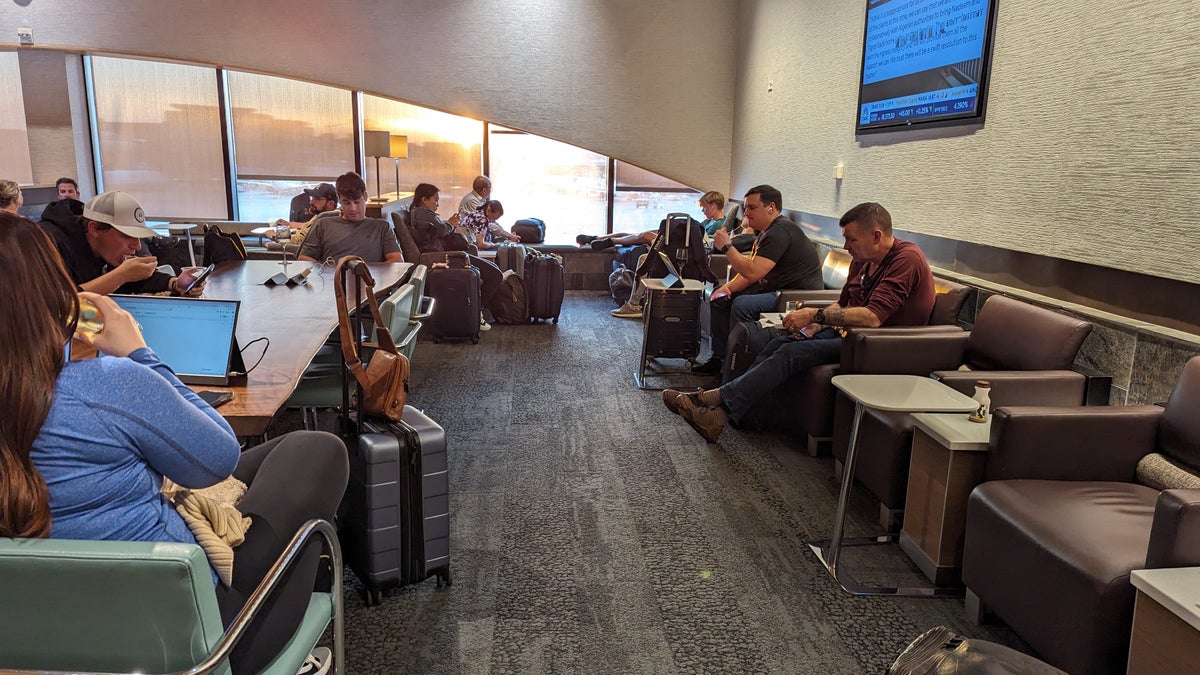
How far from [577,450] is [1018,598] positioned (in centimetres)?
211

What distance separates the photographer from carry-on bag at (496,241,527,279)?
697 cm

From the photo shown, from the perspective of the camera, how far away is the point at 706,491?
11.1 feet

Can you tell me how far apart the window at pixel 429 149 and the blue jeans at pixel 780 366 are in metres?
6.17

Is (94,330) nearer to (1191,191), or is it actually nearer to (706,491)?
(706,491)

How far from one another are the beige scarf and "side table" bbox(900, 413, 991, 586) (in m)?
2.04

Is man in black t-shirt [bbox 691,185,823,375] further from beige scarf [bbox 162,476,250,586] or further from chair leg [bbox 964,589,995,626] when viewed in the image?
beige scarf [bbox 162,476,250,586]

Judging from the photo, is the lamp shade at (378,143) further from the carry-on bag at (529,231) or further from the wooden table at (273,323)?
the wooden table at (273,323)

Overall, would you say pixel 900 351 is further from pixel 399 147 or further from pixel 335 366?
pixel 399 147

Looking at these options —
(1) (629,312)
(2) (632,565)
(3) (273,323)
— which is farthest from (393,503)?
(1) (629,312)

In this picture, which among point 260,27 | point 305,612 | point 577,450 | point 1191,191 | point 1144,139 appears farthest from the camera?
point 260,27

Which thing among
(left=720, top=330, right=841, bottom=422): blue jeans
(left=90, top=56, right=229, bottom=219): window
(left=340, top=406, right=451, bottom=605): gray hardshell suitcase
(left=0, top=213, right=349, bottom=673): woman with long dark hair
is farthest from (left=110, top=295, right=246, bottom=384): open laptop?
(left=90, top=56, right=229, bottom=219): window

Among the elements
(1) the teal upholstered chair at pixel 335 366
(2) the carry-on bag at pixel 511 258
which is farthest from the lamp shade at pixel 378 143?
(1) the teal upholstered chair at pixel 335 366

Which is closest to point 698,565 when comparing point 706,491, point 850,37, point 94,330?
point 706,491

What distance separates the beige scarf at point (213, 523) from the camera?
143cm
